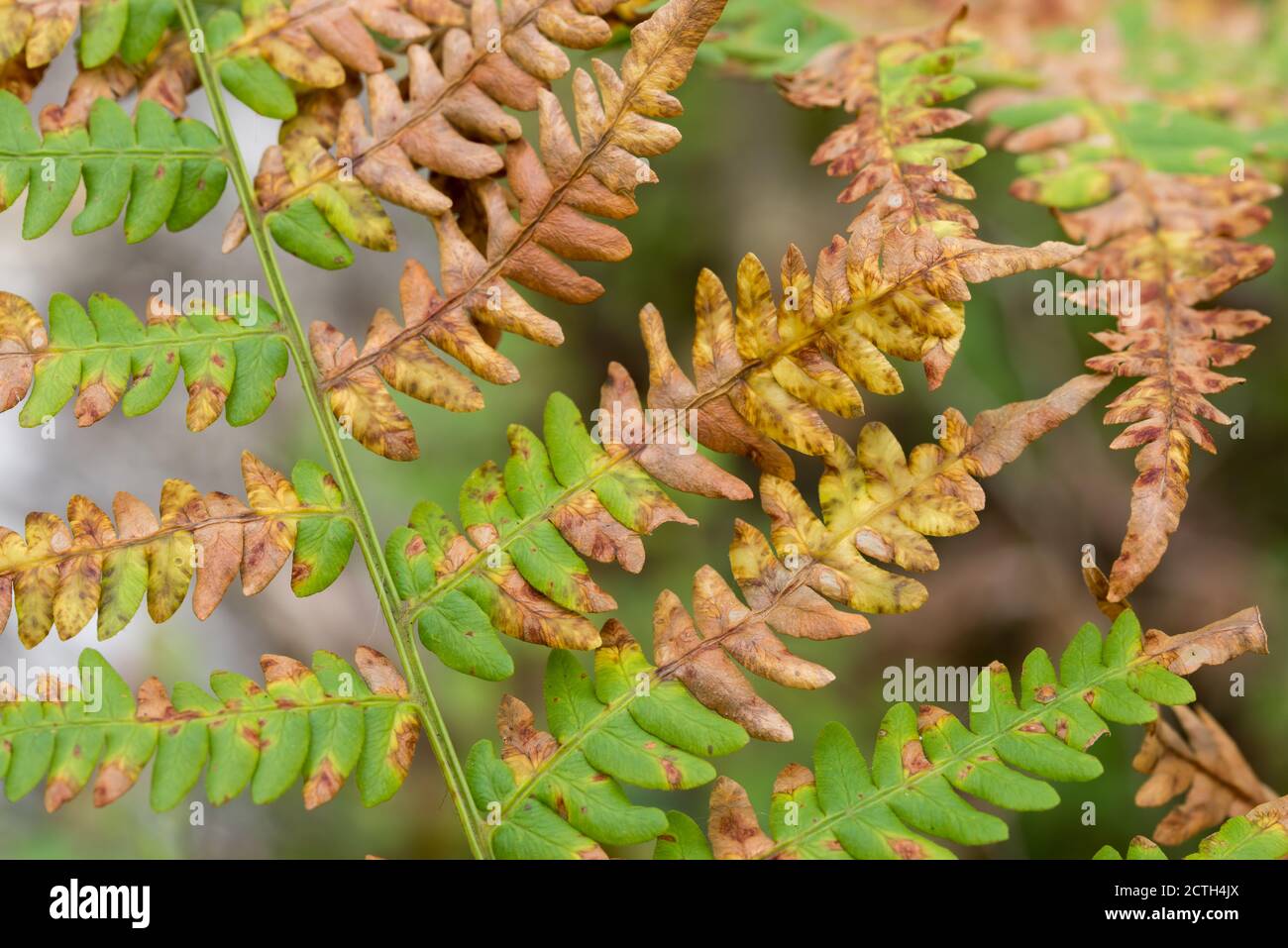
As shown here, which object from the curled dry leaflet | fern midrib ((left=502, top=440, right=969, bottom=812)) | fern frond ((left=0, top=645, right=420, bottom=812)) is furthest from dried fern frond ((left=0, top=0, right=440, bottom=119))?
fern midrib ((left=502, top=440, right=969, bottom=812))

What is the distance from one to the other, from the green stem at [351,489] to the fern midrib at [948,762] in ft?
1.39

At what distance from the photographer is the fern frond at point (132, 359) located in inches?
55.0

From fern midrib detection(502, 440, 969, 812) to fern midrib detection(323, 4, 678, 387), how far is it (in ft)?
2.02

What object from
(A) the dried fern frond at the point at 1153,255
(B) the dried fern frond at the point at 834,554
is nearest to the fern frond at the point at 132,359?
(B) the dried fern frond at the point at 834,554

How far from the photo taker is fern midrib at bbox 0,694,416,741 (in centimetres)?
129

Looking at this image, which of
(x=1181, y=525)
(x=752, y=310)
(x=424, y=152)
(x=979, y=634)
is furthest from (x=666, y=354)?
(x=1181, y=525)

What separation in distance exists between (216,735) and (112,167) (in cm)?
88

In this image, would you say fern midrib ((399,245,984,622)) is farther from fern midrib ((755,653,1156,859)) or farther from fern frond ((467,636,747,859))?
fern midrib ((755,653,1156,859))

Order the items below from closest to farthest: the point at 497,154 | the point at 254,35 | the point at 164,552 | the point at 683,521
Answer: the point at 683,521, the point at 164,552, the point at 497,154, the point at 254,35

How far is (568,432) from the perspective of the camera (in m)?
1.39

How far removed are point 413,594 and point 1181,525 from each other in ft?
8.34

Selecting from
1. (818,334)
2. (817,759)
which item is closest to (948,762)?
(817,759)

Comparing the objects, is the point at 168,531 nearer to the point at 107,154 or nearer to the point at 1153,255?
the point at 107,154
